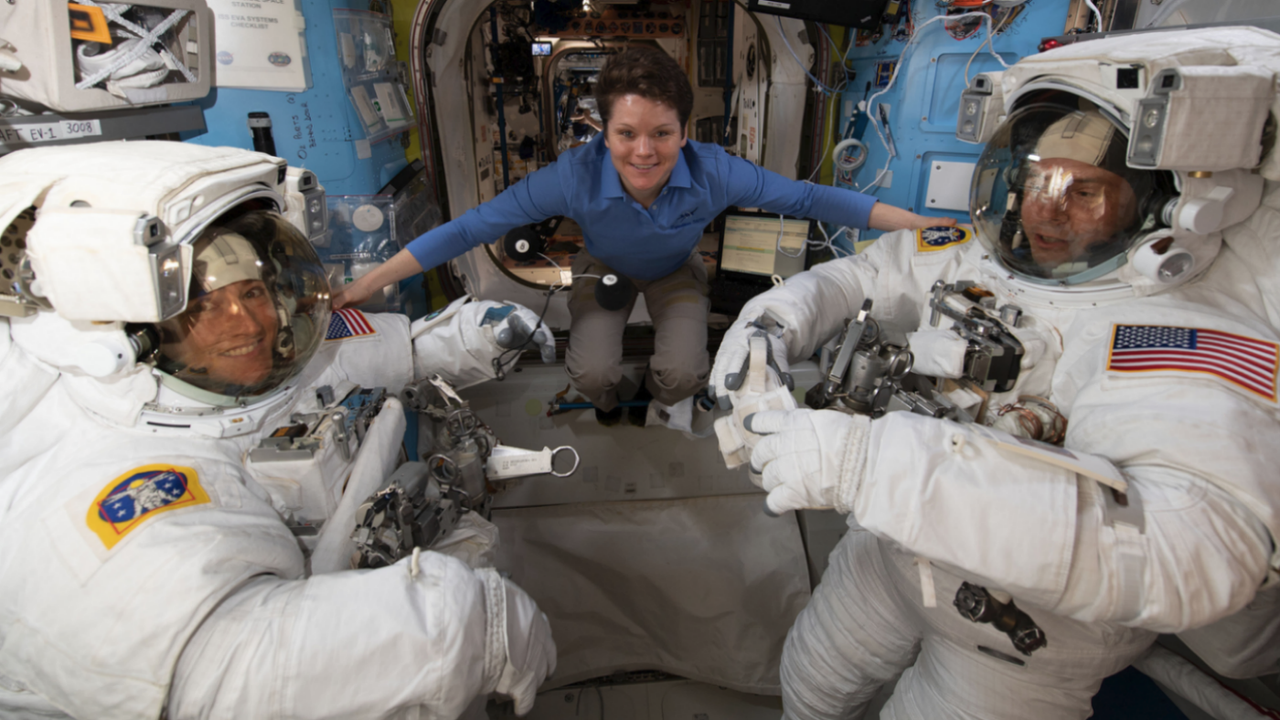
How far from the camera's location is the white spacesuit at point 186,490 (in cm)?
98

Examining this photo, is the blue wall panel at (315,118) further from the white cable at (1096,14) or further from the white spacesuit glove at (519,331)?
the white cable at (1096,14)

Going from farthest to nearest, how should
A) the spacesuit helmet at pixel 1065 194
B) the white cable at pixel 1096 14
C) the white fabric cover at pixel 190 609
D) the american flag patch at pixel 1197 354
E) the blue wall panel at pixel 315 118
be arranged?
the blue wall panel at pixel 315 118 → the white cable at pixel 1096 14 → the spacesuit helmet at pixel 1065 194 → the american flag patch at pixel 1197 354 → the white fabric cover at pixel 190 609

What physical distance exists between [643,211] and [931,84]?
133 cm

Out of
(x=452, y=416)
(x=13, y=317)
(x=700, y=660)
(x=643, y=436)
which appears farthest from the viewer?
(x=643, y=436)

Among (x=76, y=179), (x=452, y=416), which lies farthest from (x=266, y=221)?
(x=452, y=416)

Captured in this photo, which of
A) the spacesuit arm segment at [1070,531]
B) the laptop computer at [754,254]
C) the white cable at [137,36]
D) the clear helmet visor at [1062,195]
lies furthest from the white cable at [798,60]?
the white cable at [137,36]

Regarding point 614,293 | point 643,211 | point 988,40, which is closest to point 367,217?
point 614,293

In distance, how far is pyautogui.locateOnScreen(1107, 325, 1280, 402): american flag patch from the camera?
1111 mm

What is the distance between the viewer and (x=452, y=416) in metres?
1.74

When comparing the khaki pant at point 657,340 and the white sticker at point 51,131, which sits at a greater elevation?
the white sticker at point 51,131

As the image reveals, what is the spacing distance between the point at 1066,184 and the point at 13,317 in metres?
2.26

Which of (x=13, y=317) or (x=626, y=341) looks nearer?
(x=13, y=317)

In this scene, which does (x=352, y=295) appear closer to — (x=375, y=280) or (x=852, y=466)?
(x=375, y=280)

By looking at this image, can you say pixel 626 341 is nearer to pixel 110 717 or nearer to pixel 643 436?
pixel 643 436
